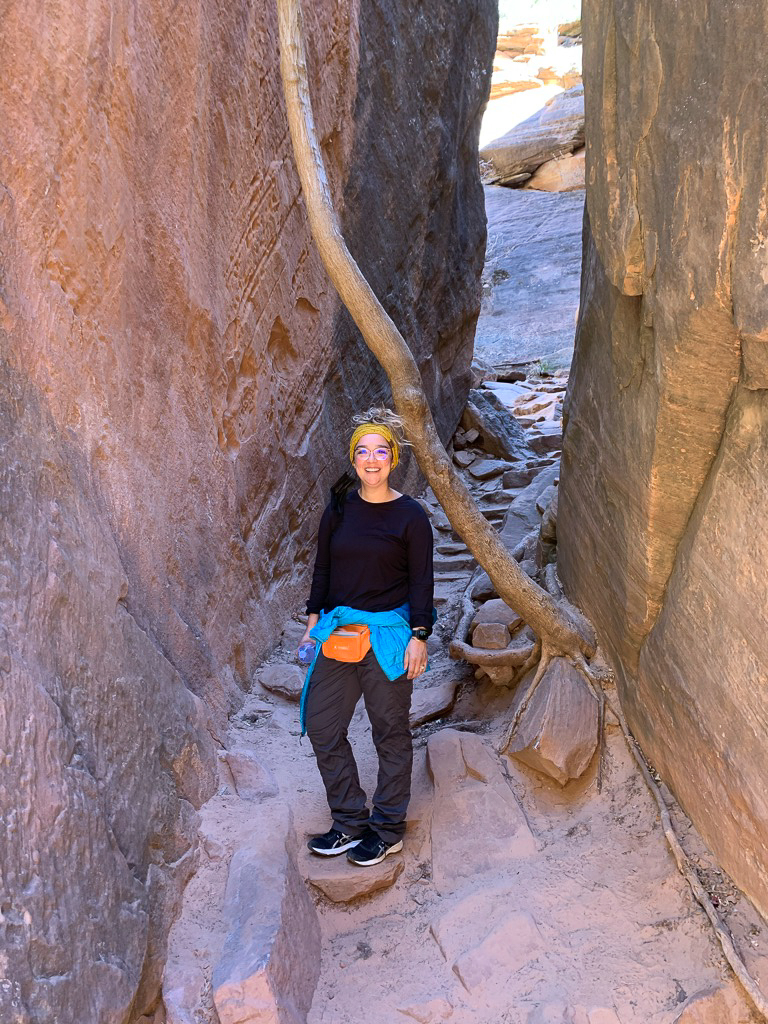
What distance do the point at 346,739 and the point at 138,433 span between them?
4.80 ft

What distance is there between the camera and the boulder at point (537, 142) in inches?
701

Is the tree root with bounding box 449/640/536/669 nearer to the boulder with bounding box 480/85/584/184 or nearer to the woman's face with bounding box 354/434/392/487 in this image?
the woman's face with bounding box 354/434/392/487

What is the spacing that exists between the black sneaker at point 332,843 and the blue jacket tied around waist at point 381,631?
45cm

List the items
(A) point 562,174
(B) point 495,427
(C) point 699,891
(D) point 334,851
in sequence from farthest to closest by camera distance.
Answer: (A) point 562,174, (B) point 495,427, (D) point 334,851, (C) point 699,891

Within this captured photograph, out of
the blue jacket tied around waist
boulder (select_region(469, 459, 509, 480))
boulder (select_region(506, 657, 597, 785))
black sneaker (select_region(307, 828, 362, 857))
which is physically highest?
the blue jacket tied around waist

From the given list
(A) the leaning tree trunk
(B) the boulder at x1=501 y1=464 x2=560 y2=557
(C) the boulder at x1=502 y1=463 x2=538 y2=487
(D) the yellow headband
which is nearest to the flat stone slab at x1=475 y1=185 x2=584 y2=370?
(C) the boulder at x1=502 y1=463 x2=538 y2=487

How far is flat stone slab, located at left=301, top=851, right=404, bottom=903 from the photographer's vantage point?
3312 millimetres

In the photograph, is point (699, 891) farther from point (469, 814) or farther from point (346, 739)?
point (346, 739)

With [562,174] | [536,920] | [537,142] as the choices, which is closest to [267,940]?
[536,920]

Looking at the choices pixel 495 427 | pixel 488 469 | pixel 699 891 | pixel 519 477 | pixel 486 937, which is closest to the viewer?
pixel 699 891

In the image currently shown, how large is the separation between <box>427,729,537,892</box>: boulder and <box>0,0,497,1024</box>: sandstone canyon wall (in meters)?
1.00

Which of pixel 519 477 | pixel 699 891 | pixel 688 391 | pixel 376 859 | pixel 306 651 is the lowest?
pixel 519 477

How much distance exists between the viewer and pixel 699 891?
9.68 ft

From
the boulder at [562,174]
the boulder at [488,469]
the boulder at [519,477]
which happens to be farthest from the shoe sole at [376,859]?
the boulder at [562,174]
